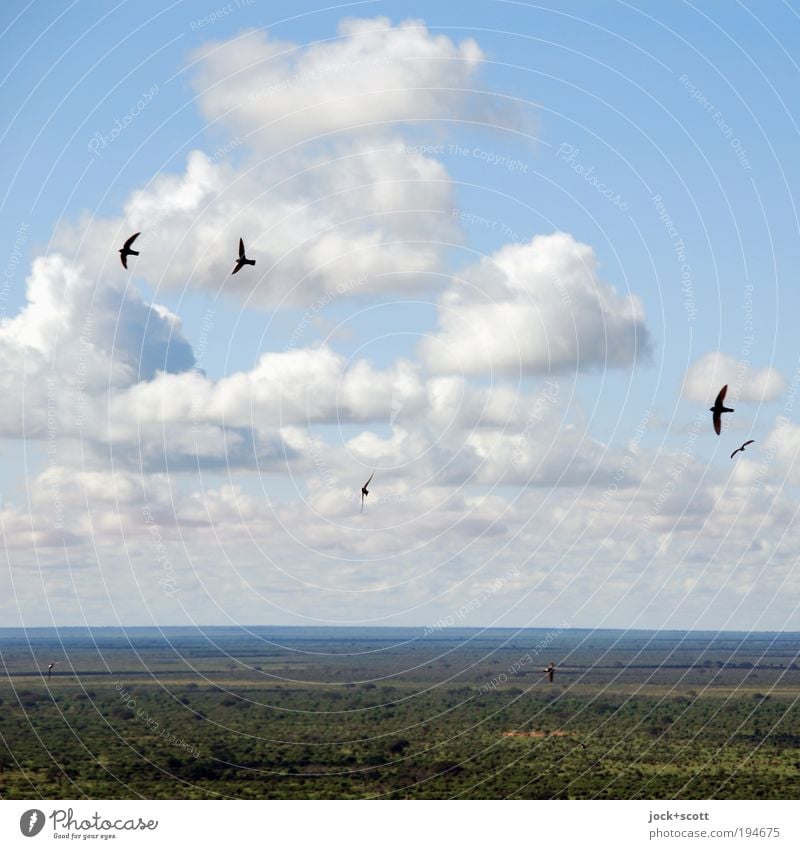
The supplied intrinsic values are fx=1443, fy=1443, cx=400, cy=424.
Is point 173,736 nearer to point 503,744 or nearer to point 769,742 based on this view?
point 503,744
